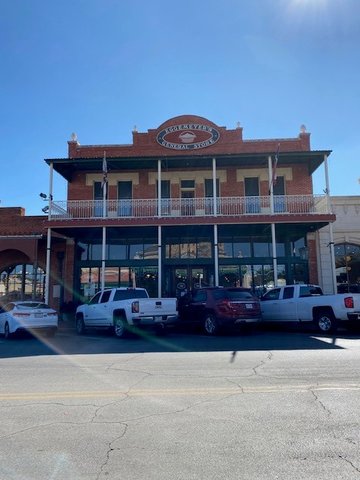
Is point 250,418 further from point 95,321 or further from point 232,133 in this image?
point 232,133

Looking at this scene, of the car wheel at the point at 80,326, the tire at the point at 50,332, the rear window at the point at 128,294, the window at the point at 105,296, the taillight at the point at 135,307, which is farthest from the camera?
the car wheel at the point at 80,326

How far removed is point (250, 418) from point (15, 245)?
Answer: 1787 centimetres

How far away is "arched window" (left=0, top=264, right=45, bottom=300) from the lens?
74.9ft

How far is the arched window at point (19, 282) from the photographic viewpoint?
22.8 meters

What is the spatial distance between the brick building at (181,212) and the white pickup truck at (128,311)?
4972 millimetres

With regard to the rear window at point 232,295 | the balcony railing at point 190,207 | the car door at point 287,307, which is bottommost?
the car door at point 287,307

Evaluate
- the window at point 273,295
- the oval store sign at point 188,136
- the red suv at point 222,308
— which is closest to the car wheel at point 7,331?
the red suv at point 222,308

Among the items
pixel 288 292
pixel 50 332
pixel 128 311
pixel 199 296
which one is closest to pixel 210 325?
pixel 199 296

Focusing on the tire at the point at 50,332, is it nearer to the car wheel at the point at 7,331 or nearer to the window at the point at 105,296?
the car wheel at the point at 7,331

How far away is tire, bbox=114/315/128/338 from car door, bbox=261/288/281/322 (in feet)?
17.2

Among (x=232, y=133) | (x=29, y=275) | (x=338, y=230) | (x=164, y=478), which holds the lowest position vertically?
(x=164, y=478)

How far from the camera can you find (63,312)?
2003cm

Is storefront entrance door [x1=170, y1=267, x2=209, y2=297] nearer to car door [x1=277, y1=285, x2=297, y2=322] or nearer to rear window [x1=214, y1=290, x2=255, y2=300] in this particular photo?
car door [x1=277, y1=285, x2=297, y2=322]

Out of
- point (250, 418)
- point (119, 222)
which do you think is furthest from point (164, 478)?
point (119, 222)
